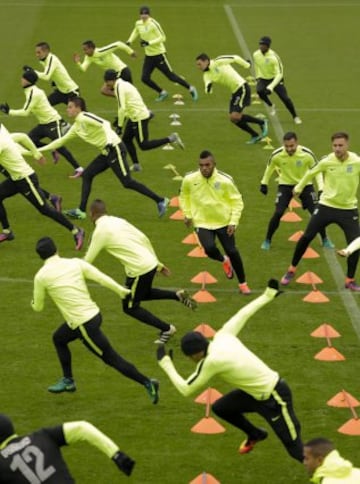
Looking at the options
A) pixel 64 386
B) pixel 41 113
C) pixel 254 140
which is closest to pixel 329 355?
pixel 64 386

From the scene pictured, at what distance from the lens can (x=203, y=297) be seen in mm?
17219

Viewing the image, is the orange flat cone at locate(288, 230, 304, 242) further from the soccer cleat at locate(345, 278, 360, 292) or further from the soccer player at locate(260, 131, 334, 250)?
the soccer cleat at locate(345, 278, 360, 292)

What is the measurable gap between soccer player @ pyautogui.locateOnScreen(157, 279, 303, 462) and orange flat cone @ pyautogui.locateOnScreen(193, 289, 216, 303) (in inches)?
191

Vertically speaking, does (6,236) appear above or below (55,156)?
above

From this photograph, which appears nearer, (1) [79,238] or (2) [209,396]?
(2) [209,396]

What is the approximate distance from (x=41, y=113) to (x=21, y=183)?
413cm

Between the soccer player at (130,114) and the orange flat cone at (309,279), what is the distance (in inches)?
234

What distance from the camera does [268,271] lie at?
60.5 feet

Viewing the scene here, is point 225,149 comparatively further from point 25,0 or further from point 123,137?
point 25,0

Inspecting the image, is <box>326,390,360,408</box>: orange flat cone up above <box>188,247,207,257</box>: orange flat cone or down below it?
above

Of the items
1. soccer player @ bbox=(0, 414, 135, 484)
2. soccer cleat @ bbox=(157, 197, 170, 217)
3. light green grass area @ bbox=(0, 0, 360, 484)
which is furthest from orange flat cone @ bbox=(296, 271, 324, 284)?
soccer player @ bbox=(0, 414, 135, 484)

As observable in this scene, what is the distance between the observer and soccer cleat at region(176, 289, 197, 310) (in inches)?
606

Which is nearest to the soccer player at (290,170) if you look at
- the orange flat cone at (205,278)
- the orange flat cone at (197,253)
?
the orange flat cone at (197,253)

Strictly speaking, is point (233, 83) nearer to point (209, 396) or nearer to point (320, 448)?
point (209, 396)
